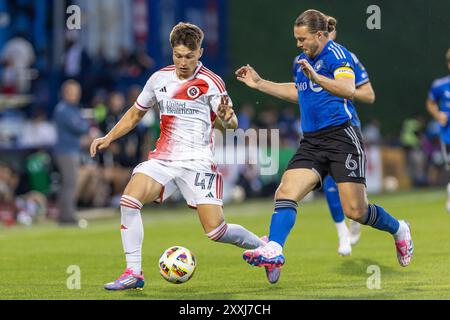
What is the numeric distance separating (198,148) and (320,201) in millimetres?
15346

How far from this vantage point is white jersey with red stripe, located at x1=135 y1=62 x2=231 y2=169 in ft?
33.1

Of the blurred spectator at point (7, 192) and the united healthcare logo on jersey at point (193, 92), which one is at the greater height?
the united healthcare logo on jersey at point (193, 92)

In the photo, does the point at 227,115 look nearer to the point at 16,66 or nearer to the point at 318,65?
the point at 318,65

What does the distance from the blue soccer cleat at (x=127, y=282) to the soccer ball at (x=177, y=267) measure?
25cm

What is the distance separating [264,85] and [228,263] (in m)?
2.90

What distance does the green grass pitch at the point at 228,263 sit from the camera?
1001 centimetres

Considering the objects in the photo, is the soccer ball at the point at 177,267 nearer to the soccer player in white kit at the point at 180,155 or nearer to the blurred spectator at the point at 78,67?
the soccer player in white kit at the point at 180,155

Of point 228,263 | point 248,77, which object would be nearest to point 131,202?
point 248,77

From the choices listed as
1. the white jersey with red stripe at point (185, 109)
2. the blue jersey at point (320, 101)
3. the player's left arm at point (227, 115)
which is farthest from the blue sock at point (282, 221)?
the player's left arm at point (227, 115)

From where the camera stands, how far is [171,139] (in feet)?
33.3

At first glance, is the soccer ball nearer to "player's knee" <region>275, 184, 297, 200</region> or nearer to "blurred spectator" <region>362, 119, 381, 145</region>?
"player's knee" <region>275, 184, 297, 200</region>

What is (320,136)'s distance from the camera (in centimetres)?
1062
